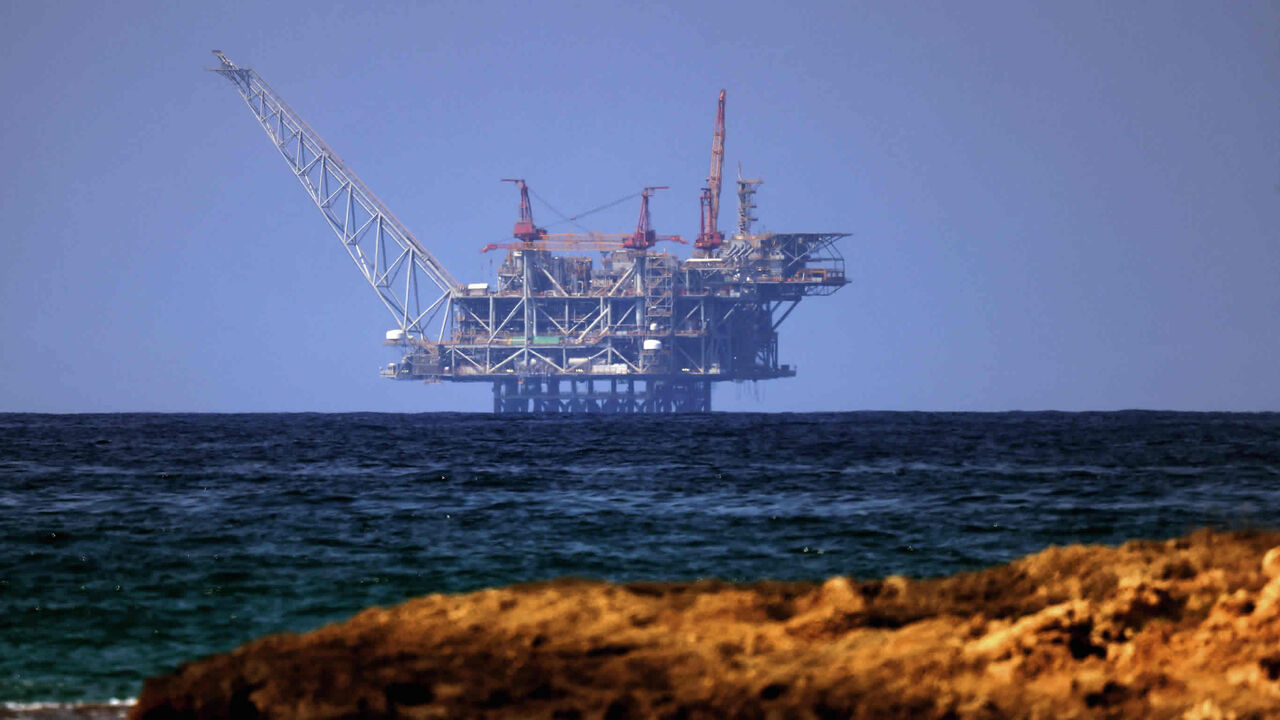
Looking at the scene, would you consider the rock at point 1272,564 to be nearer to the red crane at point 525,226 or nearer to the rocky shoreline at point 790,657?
the rocky shoreline at point 790,657

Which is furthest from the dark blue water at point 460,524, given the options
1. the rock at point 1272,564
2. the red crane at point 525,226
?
the red crane at point 525,226

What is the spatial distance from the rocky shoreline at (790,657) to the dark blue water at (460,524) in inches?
155

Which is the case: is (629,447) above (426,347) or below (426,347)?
below

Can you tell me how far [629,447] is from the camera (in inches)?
2229

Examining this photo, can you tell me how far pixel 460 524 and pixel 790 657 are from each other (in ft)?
54.9

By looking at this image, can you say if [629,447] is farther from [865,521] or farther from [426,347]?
[426,347]

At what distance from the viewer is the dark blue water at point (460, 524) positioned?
1463 cm

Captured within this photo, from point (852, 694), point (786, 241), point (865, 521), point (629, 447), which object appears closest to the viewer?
point (852, 694)

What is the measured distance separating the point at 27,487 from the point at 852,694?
1229 inches

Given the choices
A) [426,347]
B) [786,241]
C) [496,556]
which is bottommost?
[496,556]

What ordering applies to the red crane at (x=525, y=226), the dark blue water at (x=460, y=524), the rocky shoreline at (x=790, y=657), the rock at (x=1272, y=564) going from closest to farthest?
the rocky shoreline at (x=790, y=657)
the rock at (x=1272, y=564)
the dark blue water at (x=460, y=524)
the red crane at (x=525, y=226)

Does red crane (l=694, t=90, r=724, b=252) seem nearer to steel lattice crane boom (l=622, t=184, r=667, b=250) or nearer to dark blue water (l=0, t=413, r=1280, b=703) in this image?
steel lattice crane boom (l=622, t=184, r=667, b=250)

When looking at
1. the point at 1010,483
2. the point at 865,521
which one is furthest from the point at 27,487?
the point at 1010,483

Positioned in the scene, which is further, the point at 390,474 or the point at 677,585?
the point at 390,474
